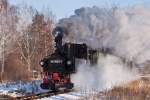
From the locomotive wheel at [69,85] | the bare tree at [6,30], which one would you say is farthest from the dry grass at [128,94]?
the bare tree at [6,30]

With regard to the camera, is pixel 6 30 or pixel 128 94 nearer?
pixel 128 94

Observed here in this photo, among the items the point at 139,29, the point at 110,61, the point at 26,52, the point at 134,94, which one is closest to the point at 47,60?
the point at 110,61

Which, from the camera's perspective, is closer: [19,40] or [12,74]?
[12,74]

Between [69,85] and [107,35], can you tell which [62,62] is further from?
[107,35]

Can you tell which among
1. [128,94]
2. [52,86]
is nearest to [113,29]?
[52,86]

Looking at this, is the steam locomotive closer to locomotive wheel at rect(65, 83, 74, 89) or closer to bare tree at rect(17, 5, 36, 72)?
locomotive wheel at rect(65, 83, 74, 89)

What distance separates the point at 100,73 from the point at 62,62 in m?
2.95

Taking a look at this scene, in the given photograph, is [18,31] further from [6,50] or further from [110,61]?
[110,61]

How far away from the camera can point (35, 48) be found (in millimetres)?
43938

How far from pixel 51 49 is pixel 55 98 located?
28.6 metres

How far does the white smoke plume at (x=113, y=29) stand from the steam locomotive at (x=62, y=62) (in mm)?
876

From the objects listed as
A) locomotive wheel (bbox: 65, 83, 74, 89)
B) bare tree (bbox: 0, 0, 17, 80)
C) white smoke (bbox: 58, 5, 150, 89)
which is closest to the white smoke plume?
white smoke (bbox: 58, 5, 150, 89)

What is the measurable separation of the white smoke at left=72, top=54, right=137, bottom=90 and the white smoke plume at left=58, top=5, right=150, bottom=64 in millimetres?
717

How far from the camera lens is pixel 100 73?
21719 mm
